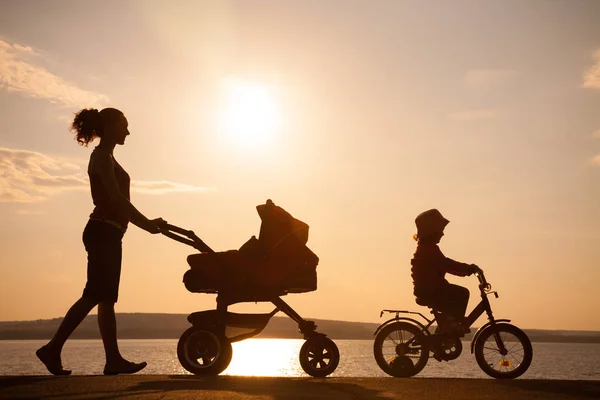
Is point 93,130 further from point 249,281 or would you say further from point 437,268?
point 437,268

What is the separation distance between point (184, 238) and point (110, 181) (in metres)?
1.29

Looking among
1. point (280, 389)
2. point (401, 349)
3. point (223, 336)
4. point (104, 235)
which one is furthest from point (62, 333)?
point (401, 349)

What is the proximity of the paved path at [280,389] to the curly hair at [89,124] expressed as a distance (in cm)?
279

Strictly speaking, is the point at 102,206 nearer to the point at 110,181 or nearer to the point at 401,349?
the point at 110,181

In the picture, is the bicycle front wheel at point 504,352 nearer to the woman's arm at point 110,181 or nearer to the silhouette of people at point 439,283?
the silhouette of people at point 439,283

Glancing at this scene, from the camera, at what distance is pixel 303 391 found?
6520 mm

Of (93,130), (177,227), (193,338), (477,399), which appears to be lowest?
(477,399)

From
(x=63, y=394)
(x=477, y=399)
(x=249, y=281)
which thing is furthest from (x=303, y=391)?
(x=249, y=281)

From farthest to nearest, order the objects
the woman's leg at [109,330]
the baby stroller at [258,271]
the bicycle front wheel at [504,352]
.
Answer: the bicycle front wheel at [504,352] < the baby stroller at [258,271] < the woman's leg at [109,330]

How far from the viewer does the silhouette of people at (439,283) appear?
10.0m

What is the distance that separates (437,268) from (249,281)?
8.63 ft

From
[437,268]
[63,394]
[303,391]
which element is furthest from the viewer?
[437,268]

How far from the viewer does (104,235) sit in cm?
835

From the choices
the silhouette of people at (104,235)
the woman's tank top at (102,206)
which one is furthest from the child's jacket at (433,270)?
the woman's tank top at (102,206)
